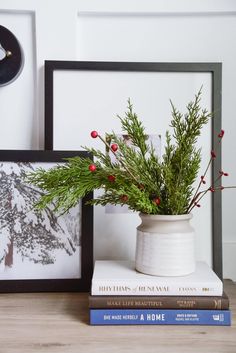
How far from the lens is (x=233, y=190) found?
102 cm

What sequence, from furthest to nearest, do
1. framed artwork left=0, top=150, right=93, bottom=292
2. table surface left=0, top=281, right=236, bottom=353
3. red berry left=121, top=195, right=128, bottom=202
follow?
framed artwork left=0, top=150, right=93, bottom=292 < red berry left=121, top=195, right=128, bottom=202 < table surface left=0, top=281, right=236, bottom=353

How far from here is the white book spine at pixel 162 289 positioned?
708 mm

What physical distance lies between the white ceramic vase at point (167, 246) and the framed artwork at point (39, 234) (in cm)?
18

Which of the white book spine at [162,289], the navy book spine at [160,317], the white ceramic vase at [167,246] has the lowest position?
the navy book spine at [160,317]

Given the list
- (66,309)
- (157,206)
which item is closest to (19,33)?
(157,206)

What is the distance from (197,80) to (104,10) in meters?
0.31

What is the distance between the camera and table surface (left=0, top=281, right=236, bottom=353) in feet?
2.03

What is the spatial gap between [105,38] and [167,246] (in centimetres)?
59

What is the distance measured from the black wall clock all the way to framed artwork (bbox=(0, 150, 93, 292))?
22 cm

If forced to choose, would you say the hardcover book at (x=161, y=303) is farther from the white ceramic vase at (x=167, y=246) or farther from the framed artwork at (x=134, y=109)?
the framed artwork at (x=134, y=109)

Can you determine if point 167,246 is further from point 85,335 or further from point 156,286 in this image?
point 85,335

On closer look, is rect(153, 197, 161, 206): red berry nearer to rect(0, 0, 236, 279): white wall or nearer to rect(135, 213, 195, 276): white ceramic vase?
rect(135, 213, 195, 276): white ceramic vase

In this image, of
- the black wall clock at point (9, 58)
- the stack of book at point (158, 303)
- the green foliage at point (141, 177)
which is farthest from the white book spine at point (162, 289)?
the black wall clock at point (9, 58)

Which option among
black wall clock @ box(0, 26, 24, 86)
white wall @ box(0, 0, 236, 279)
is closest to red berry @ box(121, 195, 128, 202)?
white wall @ box(0, 0, 236, 279)
